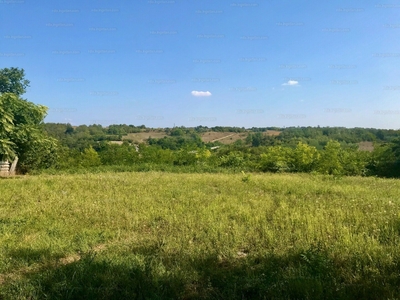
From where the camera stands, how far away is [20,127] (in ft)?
44.6

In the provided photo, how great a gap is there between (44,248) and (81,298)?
5.39 feet

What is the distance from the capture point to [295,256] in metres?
3.50

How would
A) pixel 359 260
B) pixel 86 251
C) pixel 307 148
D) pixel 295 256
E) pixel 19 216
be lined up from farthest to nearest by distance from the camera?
pixel 307 148
pixel 19 216
pixel 86 251
pixel 295 256
pixel 359 260

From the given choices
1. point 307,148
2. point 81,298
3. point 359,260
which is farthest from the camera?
point 307,148

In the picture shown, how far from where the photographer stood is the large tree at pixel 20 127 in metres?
11.0

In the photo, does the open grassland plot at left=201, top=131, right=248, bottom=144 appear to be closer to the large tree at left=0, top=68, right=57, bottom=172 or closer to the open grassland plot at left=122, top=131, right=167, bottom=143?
the open grassland plot at left=122, top=131, right=167, bottom=143

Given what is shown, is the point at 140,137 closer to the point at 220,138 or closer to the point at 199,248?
the point at 220,138

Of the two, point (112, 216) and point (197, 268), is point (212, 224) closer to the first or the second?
point (197, 268)

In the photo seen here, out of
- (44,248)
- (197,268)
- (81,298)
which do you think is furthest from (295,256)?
(44,248)

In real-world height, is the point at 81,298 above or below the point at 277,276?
below

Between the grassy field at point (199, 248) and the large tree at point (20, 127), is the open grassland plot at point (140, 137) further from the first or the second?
the grassy field at point (199, 248)

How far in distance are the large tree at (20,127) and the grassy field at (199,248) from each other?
550 cm

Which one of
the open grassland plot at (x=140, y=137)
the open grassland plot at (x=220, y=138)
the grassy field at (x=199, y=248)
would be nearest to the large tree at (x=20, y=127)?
the grassy field at (x=199, y=248)

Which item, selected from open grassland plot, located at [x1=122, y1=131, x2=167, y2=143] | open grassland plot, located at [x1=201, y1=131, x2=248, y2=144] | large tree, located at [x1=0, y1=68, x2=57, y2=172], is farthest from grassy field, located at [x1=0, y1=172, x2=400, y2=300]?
open grassland plot, located at [x1=201, y1=131, x2=248, y2=144]
